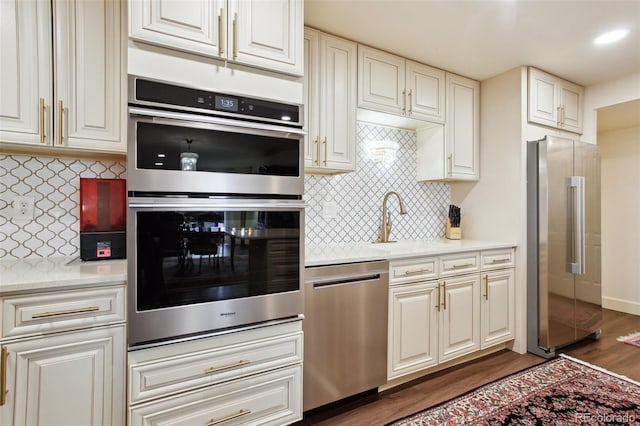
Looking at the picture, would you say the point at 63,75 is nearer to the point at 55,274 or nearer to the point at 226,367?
the point at 55,274

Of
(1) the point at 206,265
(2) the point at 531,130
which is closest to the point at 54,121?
(1) the point at 206,265

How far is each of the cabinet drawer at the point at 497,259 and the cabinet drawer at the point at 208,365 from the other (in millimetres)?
1770

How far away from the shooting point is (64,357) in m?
1.33

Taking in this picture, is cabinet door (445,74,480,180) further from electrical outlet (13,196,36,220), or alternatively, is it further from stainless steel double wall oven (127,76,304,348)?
electrical outlet (13,196,36,220)

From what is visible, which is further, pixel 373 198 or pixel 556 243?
pixel 373 198

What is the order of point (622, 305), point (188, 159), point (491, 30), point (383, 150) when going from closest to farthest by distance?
point (188, 159), point (491, 30), point (383, 150), point (622, 305)

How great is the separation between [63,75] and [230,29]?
0.85m

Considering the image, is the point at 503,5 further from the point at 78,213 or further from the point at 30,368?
the point at 30,368

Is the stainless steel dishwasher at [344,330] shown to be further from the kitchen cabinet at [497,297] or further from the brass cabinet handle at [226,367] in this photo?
the kitchen cabinet at [497,297]

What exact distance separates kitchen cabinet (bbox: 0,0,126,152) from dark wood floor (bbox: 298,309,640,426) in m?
2.00

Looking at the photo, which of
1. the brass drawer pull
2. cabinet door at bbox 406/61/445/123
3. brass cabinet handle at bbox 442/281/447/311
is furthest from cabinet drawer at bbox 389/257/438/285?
cabinet door at bbox 406/61/445/123

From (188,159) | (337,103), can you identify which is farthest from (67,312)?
(337,103)

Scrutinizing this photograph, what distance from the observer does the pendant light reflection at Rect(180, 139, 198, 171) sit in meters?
1.43

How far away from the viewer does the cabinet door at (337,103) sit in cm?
225
